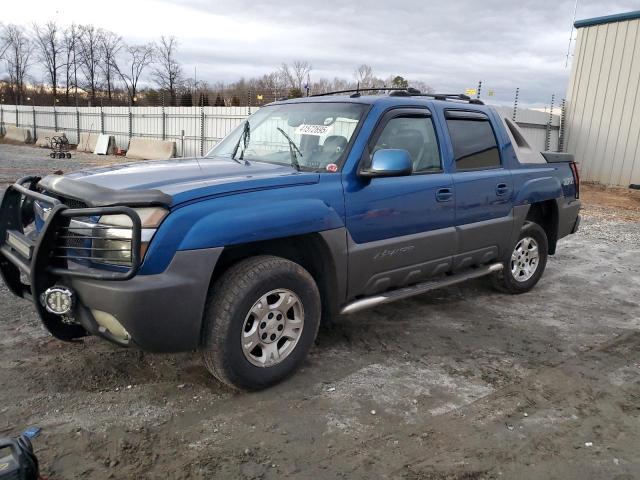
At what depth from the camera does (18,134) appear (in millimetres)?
35781

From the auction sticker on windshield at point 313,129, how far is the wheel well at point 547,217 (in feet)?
9.20

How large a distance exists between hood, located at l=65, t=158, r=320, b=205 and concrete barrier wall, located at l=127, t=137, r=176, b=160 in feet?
68.2

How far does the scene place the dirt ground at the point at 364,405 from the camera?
2.74 metres

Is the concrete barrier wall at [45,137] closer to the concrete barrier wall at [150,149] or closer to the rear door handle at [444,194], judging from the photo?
the concrete barrier wall at [150,149]

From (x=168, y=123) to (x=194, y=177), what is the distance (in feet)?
78.4

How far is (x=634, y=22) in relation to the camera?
14578mm

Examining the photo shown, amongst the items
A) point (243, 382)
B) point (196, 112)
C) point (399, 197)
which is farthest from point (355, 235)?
point (196, 112)

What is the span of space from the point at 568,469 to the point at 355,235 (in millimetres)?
1854

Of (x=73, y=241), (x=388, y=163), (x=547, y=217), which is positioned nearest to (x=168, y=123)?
(x=547, y=217)

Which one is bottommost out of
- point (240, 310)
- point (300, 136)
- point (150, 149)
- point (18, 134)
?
point (18, 134)

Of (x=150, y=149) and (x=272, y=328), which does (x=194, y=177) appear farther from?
(x=150, y=149)

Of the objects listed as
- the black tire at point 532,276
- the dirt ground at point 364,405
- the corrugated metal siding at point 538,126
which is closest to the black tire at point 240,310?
the dirt ground at point 364,405

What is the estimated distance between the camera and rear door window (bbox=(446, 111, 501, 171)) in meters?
4.64

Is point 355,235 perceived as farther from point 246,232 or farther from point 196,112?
point 196,112
